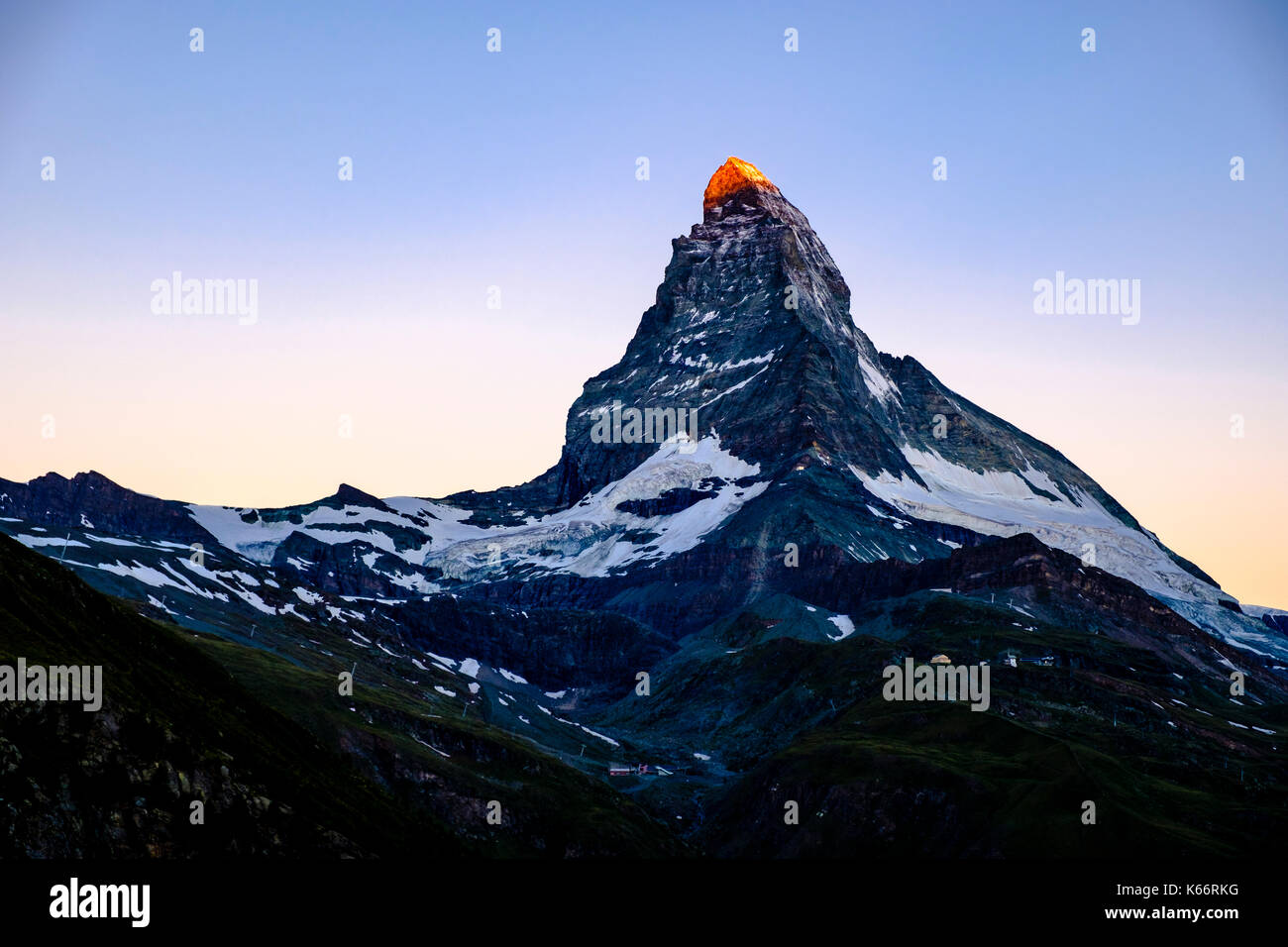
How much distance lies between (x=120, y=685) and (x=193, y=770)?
1370 cm

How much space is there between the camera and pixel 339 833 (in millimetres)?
154500

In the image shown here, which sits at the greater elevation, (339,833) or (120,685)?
(120,685)
